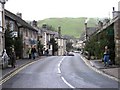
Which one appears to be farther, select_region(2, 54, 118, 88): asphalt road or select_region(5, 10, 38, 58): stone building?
select_region(5, 10, 38, 58): stone building

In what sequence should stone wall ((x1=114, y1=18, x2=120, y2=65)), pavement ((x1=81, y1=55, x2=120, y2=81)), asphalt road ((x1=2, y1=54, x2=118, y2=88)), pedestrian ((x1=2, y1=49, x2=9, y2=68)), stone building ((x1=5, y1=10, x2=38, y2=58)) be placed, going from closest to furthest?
asphalt road ((x1=2, y1=54, x2=118, y2=88))
pavement ((x1=81, y1=55, x2=120, y2=81))
pedestrian ((x1=2, y1=49, x2=9, y2=68))
stone wall ((x1=114, y1=18, x2=120, y2=65))
stone building ((x1=5, y1=10, x2=38, y2=58))

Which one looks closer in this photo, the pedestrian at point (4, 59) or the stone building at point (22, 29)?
the pedestrian at point (4, 59)

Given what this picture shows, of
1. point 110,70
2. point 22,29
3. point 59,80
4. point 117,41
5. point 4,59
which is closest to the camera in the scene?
point 59,80

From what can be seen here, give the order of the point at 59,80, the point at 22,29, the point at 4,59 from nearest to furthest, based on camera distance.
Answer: the point at 59,80 → the point at 4,59 → the point at 22,29

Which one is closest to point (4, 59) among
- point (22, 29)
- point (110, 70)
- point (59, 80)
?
point (110, 70)

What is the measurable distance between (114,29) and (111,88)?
60.6 feet

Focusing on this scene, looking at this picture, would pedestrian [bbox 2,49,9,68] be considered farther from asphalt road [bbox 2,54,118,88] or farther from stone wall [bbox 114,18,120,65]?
stone wall [bbox 114,18,120,65]

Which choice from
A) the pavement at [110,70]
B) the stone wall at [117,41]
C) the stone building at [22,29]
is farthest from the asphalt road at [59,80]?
the stone building at [22,29]

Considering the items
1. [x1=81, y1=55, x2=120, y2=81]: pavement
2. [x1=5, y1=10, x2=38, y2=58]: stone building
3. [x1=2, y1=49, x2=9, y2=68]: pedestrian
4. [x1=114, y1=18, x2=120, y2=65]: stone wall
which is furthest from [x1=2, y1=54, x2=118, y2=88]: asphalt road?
[x1=5, y1=10, x2=38, y2=58]: stone building

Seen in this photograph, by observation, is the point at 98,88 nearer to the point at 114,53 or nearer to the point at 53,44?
the point at 114,53

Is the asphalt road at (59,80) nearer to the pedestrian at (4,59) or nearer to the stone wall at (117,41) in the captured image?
the pedestrian at (4,59)

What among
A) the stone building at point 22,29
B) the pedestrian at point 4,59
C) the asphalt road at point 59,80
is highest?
the stone building at point 22,29

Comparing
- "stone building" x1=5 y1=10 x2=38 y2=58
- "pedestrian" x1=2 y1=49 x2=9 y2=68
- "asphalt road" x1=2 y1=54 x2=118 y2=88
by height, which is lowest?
"asphalt road" x1=2 y1=54 x2=118 y2=88

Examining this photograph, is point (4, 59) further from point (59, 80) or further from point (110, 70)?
point (59, 80)
